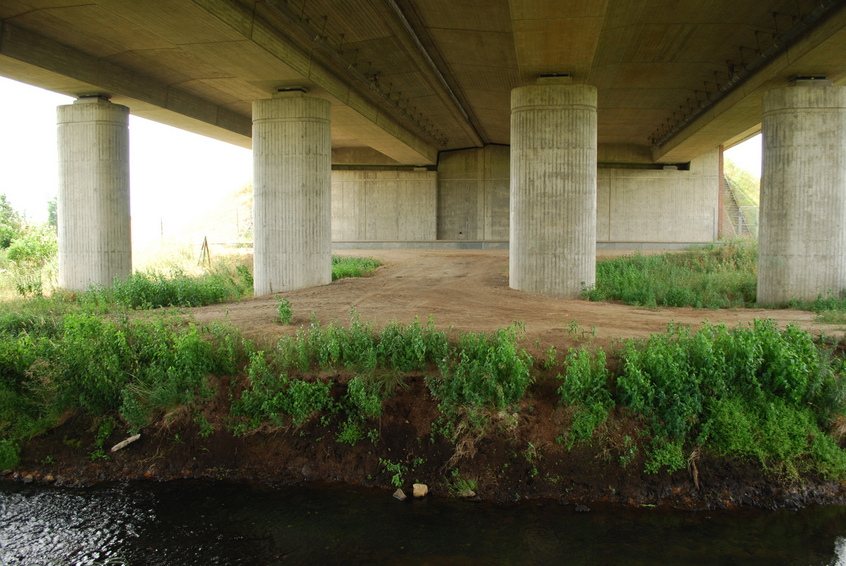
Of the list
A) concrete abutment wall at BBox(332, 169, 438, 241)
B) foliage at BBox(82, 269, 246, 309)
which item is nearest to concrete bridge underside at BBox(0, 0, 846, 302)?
foliage at BBox(82, 269, 246, 309)


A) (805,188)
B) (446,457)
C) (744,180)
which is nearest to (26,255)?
(446,457)

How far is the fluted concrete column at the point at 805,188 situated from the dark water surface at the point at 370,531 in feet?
26.8

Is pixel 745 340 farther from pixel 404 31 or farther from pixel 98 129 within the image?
pixel 98 129

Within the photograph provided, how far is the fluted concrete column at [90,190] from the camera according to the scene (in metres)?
15.3

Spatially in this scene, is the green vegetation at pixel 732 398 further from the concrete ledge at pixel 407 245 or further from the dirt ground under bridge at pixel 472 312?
the concrete ledge at pixel 407 245

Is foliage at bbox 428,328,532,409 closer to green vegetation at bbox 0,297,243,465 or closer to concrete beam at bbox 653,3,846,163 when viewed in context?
green vegetation at bbox 0,297,243,465

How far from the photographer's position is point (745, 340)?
7.96m

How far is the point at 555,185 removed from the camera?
14102 mm

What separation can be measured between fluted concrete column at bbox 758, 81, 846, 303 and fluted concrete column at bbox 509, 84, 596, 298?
13.2 feet

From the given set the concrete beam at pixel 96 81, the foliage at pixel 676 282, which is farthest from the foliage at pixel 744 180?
the concrete beam at pixel 96 81

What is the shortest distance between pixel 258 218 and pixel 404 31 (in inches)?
236

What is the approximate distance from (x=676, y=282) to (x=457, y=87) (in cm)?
863

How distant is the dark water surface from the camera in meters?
6.05

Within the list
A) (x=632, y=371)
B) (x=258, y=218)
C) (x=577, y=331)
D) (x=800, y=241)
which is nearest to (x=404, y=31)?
(x=258, y=218)
